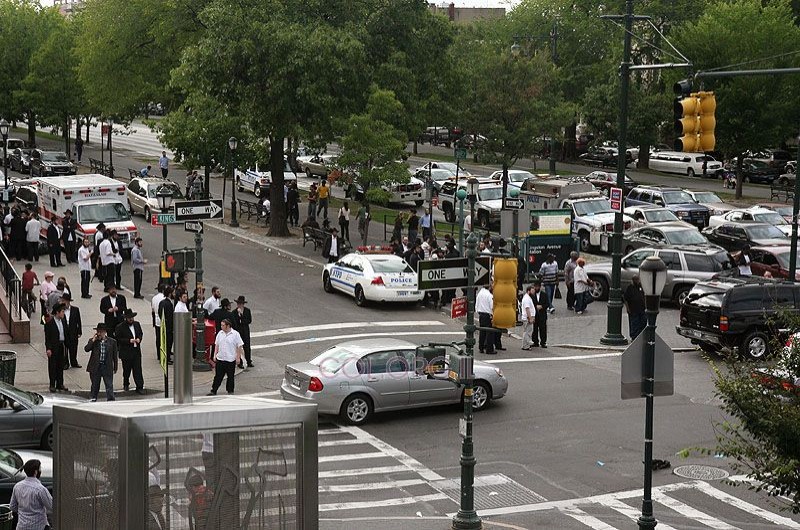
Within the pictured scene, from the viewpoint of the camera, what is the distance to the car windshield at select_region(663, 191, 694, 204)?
156 feet

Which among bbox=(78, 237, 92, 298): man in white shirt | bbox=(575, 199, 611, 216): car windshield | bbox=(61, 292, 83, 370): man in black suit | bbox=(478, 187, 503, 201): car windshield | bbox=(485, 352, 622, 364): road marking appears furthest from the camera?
bbox=(478, 187, 503, 201): car windshield

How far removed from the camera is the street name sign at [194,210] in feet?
78.4

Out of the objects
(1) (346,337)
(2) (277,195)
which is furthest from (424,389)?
(2) (277,195)

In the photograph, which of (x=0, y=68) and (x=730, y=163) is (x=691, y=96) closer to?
(x=730, y=163)

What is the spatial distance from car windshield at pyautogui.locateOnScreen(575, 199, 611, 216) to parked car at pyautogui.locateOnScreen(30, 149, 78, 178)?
27893 millimetres

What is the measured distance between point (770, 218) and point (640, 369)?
2943 centimetres

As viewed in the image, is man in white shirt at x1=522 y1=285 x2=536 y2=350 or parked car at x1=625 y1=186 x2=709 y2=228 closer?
man in white shirt at x1=522 y1=285 x2=536 y2=350

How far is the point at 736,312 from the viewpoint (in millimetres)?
25375

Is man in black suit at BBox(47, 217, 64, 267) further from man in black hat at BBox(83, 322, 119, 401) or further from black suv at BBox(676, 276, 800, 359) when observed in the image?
black suv at BBox(676, 276, 800, 359)

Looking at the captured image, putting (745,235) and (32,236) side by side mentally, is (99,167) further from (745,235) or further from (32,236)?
(745,235)

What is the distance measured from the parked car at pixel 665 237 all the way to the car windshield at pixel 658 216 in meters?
4.75

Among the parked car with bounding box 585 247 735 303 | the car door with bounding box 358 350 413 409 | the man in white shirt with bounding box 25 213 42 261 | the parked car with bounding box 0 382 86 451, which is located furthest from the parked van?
the parked car with bounding box 0 382 86 451

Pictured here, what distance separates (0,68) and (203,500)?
229 ft

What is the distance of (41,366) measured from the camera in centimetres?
2445
